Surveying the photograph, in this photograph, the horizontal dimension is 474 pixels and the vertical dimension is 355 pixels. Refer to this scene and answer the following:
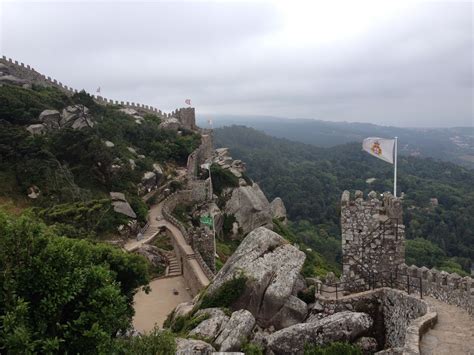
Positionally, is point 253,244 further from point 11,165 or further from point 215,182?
point 215,182

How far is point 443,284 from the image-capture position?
13.5 meters

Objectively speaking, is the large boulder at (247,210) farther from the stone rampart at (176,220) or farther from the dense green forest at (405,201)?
the dense green forest at (405,201)

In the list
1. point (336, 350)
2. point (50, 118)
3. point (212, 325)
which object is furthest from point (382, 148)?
point (50, 118)

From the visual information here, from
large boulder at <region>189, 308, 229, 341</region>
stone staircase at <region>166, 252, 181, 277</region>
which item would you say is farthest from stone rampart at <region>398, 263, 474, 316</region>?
stone staircase at <region>166, 252, 181, 277</region>

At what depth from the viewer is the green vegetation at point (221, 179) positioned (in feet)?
141

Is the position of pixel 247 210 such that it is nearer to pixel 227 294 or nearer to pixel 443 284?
pixel 227 294

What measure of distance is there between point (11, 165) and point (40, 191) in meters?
3.43

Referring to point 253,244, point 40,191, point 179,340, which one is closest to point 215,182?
point 40,191

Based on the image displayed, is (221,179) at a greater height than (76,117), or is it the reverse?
(76,117)

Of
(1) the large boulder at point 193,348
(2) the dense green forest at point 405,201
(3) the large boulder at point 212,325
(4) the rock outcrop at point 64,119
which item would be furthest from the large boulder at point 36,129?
(2) the dense green forest at point 405,201

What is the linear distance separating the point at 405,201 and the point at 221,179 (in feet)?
251

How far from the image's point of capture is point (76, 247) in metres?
11.5

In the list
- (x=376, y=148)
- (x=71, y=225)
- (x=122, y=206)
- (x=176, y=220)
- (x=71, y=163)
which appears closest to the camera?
(x=376, y=148)

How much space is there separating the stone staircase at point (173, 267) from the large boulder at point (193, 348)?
39.6 ft
